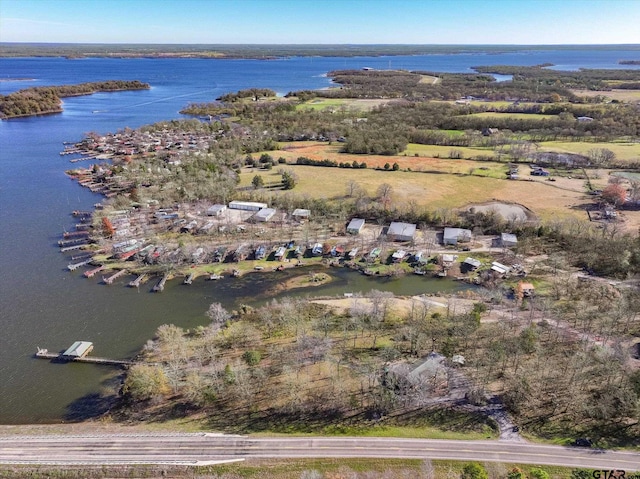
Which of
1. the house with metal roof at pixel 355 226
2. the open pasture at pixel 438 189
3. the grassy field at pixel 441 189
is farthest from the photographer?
the grassy field at pixel 441 189

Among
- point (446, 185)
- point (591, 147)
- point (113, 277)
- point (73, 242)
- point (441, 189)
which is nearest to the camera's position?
point (113, 277)

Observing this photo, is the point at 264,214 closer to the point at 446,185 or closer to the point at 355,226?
the point at 355,226

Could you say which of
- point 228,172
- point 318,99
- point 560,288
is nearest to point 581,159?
point 560,288

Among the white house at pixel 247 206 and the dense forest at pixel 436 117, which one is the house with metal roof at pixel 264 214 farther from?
the dense forest at pixel 436 117

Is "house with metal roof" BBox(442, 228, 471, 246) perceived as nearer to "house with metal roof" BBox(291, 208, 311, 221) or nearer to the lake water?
the lake water

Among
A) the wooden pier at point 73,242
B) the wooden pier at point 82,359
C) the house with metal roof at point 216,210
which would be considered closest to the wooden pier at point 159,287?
the wooden pier at point 82,359

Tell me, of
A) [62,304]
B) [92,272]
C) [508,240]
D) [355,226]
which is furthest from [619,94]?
[62,304]

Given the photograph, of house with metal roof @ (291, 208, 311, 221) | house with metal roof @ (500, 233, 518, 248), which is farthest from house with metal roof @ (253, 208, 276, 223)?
house with metal roof @ (500, 233, 518, 248)
